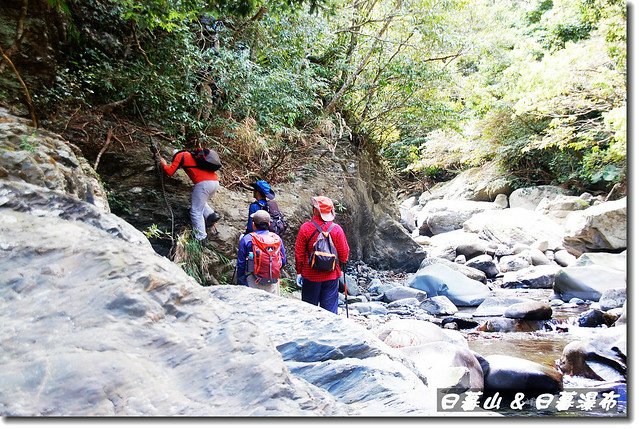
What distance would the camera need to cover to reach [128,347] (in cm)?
150

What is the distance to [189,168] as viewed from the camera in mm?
5020

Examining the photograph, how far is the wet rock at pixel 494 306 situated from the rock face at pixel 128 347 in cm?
494

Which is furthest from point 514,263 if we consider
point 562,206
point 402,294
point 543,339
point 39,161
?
point 39,161

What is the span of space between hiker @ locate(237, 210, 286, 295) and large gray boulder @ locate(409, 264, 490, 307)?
A: 463 centimetres

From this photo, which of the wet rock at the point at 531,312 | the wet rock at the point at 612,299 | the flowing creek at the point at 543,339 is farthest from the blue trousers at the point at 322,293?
the wet rock at the point at 612,299

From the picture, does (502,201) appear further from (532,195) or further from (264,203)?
(264,203)

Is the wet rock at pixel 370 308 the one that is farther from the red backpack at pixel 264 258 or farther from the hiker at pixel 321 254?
the red backpack at pixel 264 258

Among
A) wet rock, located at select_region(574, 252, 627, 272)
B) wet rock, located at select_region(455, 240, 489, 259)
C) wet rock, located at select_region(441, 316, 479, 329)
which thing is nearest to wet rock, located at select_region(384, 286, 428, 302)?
wet rock, located at select_region(441, 316, 479, 329)

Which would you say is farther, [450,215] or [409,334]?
Answer: [450,215]

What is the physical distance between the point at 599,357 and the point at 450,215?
42.8ft

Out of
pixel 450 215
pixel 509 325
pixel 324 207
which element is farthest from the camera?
pixel 450 215

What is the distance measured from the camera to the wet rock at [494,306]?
6617mm

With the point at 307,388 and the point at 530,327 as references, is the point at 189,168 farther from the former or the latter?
the point at 530,327

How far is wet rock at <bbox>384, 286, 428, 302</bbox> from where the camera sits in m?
7.51
